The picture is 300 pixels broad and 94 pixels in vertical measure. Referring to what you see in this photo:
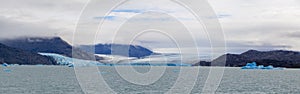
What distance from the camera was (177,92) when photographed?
2832 inches

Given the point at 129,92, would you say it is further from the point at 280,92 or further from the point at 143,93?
the point at 280,92

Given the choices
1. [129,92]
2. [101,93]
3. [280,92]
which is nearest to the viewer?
[101,93]

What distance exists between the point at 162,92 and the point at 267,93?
19.6 meters

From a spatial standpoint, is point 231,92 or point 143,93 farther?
point 231,92

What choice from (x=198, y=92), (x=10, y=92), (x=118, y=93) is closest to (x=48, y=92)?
(x=10, y=92)

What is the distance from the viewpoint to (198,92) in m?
72.2

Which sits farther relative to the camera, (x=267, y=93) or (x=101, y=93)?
(x=267, y=93)

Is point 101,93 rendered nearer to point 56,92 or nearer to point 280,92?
point 56,92

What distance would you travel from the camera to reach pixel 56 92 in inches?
2820

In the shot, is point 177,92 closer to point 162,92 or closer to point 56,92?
point 162,92

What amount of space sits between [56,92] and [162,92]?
18.5 m

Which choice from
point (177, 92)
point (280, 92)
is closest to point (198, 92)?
point (177, 92)

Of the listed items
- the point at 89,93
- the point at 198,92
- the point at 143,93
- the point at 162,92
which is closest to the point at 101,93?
the point at 89,93

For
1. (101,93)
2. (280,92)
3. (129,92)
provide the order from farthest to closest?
(280,92), (129,92), (101,93)
